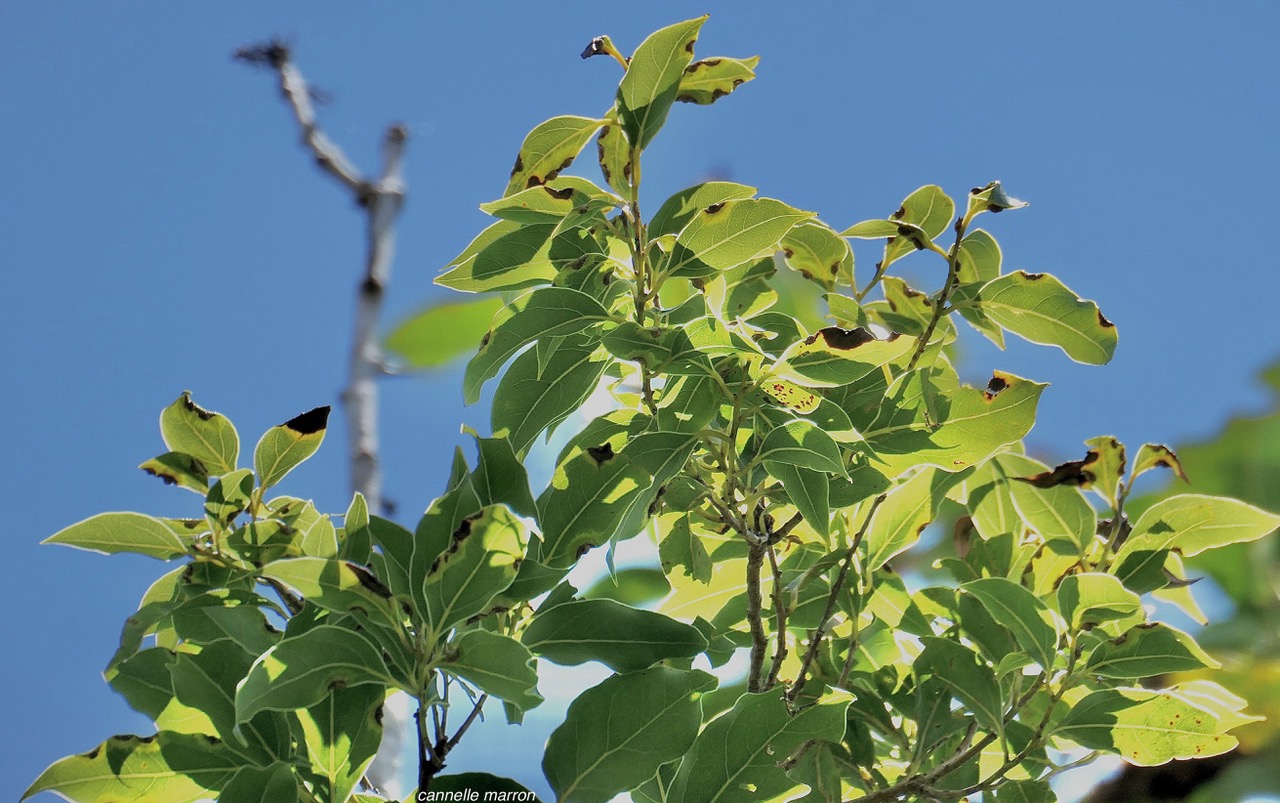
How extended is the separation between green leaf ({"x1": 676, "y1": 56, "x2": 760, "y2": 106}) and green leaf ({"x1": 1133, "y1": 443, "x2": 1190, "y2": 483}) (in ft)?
1.91

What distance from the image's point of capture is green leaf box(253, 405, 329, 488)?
3.47 ft

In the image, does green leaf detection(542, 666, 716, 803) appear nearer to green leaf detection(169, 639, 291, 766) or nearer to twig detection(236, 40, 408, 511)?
green leaf detection(169, 639, 291, 766)

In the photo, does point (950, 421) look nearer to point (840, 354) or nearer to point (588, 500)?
point (840, 354)

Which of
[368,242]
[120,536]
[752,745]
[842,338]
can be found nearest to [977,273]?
[842,338]

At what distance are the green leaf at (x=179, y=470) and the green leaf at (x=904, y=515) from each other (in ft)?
2.29

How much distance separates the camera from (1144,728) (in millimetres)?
1043

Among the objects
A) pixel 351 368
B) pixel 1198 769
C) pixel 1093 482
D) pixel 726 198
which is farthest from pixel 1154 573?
pixel 351 368

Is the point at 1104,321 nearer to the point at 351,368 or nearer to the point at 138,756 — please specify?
the point at 138,756

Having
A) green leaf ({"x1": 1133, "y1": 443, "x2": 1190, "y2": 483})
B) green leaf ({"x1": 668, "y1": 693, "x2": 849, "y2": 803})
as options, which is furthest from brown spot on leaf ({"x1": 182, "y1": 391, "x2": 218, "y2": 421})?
green leaf ({"x1": 1133, "y1": 443, "x2": 1190, "y2": 483})

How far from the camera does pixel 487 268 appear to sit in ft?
3.19

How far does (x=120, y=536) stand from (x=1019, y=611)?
84 centimetres

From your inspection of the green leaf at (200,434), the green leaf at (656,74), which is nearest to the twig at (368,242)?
the green leaf at (200,434)

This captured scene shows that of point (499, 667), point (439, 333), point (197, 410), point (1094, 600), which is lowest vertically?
point (1094, 600)

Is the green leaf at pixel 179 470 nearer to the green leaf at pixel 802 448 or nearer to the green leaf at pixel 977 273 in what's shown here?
the green leaf at pixel 802 448
